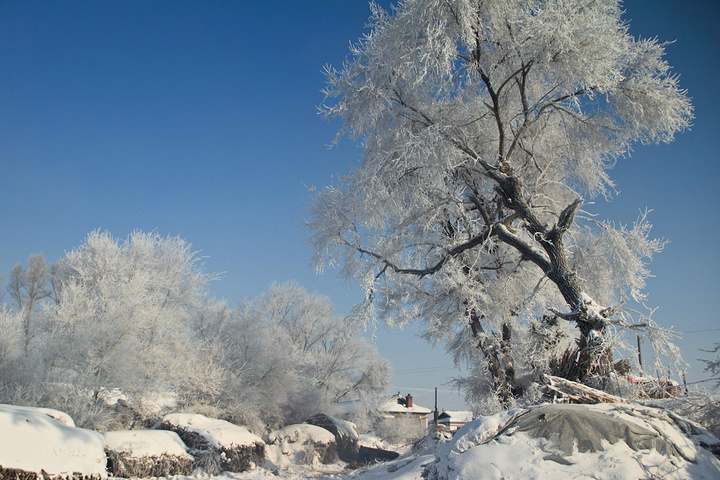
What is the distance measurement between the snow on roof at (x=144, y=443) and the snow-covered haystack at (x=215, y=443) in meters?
0.99

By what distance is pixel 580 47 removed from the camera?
8602 mm

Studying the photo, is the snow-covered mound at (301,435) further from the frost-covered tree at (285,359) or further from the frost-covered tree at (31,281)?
the frost-covered tree at (31,281)

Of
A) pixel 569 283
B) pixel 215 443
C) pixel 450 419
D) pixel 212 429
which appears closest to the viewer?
pixel 569 283

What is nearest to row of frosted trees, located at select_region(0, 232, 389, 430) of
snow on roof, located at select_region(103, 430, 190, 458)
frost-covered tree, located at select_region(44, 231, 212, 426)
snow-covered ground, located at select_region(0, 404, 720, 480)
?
frost-covered tree, located at select_region(44, 231, 212, 426)

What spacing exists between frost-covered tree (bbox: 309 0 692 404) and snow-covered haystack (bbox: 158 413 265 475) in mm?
5822

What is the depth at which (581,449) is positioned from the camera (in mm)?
3791

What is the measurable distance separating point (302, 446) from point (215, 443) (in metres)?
7.63

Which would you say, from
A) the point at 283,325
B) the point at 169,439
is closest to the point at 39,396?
the point at 169,439

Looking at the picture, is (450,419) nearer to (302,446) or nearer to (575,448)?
(302,446)

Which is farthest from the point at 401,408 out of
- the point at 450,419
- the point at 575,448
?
the point at 575,448

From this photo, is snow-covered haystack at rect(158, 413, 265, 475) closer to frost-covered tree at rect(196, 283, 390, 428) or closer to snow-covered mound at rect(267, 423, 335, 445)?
frost-covered tree at rect(196, 283, 390, 428)

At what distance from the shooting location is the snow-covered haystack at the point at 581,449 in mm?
3605

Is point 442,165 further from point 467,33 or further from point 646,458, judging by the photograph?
point 646,458

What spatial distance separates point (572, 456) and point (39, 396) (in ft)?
49.0
